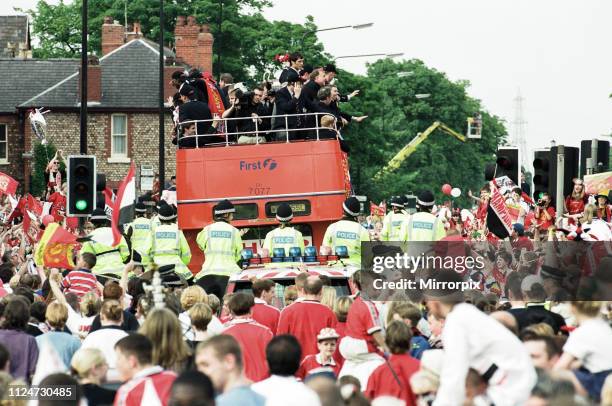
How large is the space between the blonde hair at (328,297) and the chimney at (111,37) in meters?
64.8

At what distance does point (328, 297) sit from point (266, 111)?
40.7ft

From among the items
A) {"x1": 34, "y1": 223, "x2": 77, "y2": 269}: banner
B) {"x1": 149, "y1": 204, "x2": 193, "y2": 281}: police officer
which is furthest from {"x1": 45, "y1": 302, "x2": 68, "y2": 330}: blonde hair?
{"x1": 149, "y1": 204, "x2": 193, "y2": 281}: police officer

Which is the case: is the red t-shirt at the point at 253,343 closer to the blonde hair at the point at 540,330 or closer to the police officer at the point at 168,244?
the blonde hair at the point at 540,330

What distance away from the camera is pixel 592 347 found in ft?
32.2

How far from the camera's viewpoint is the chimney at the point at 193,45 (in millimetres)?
75625

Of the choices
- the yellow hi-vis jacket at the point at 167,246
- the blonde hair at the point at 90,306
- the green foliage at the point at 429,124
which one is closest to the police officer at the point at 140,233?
the yellow hi-vis jacket at the point at 167,246

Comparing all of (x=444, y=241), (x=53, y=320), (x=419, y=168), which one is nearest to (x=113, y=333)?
(x=53, y=320)

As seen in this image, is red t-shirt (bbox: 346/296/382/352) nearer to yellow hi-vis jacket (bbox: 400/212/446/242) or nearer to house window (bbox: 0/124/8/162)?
yellow hi-vis jacket (bbox: 400/212/446/242)

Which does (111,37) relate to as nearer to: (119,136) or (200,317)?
(119,136)

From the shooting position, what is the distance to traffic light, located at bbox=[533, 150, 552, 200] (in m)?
21.5

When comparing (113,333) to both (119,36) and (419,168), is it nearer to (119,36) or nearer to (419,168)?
(119,36)

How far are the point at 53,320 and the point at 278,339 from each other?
362 centimetres

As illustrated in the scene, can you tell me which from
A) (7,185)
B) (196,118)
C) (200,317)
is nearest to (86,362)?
(200,317)

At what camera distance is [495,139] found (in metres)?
143
